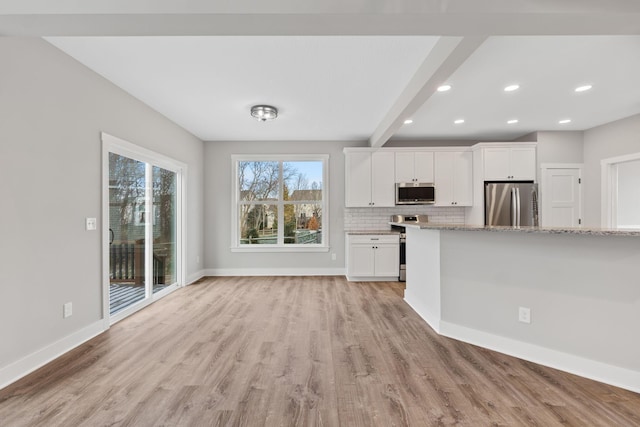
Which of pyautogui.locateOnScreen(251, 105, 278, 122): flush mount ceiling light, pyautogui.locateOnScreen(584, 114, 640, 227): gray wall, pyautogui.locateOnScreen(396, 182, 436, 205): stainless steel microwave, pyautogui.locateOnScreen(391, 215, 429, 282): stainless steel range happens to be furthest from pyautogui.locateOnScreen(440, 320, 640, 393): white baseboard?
pyautogui.locateOnScreen(584, 114, 640, 227): gray wall

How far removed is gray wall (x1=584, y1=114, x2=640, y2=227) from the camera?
4188 millimetres

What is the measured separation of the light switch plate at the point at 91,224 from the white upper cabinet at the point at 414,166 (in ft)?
14.4

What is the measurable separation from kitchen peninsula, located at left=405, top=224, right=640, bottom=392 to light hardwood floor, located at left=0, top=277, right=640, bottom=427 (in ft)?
0.56

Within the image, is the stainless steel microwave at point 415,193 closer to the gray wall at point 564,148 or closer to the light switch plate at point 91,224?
the gray wall at point 564,148

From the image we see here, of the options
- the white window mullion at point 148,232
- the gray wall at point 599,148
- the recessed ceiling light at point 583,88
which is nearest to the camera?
the recessed ceiling light at point 583,88

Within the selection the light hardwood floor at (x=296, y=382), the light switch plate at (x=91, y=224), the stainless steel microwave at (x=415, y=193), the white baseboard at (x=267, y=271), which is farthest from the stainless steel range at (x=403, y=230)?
the light switch plate at (x=91, y=224)

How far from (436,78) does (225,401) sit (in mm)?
2919

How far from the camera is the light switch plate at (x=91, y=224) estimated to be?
274 centimetres

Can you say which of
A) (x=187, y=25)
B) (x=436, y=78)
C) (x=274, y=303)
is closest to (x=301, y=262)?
(x=274, y=303)

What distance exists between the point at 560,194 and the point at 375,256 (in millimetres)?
3338

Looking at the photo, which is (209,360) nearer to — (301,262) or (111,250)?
(111,250)

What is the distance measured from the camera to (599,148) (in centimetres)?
470

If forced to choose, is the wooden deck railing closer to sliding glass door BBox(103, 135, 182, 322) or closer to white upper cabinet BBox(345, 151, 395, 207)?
sliding glass door BBox(103, 135, 182, 322)

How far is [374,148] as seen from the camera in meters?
5.16
